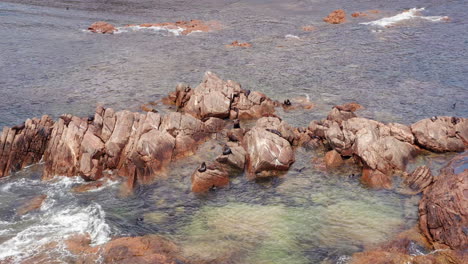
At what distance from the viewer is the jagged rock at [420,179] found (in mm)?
36156

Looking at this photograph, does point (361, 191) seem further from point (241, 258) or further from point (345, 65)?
point (345, 65)

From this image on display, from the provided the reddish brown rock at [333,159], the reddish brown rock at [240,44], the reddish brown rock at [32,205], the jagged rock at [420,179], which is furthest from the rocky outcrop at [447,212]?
the reddish brown rock at [240,44]

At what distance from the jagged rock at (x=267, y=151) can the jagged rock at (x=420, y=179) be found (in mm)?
10180

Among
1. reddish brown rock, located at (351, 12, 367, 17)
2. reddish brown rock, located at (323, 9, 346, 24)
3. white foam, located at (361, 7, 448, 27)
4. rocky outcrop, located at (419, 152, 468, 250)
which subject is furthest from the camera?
reddish brown rock, located at (351, 12, 367, 17)

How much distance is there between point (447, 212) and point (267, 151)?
15.4m

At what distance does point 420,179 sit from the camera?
36562 millimetres

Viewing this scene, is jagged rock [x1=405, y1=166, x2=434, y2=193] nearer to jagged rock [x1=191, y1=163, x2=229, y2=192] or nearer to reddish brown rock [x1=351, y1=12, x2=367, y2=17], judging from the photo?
jagged rock [x1=191, y1=163, x2=229, y2=192]

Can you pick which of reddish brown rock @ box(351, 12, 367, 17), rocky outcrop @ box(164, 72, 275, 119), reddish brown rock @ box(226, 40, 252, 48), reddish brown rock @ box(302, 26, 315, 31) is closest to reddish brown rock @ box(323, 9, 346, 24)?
reddish brown rock @ box(351, 12, 367, 17)

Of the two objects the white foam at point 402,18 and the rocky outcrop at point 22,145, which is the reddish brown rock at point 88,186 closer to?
the rocky outcrop at point 22,145

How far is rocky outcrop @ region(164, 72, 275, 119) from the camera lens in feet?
162

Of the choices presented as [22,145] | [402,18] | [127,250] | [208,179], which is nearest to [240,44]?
[402,18]

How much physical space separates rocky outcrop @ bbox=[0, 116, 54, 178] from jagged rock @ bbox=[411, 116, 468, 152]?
34.8 metres

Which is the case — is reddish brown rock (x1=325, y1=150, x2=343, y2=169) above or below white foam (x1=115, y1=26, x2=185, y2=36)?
below

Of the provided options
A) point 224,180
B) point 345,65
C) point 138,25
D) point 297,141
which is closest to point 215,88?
point 297,141
